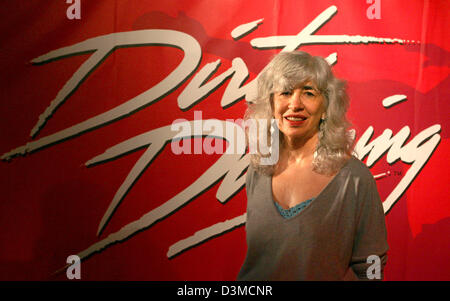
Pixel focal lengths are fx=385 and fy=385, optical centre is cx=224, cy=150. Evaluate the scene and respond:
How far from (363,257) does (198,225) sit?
3.38 ft

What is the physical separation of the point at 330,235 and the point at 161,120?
117cm

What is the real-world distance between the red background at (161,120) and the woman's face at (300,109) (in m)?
0.74

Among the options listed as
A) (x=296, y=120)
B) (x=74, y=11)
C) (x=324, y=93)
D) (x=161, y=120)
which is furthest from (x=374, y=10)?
(x=74, y=11)

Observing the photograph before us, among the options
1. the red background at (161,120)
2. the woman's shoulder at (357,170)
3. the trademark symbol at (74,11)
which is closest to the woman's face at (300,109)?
the woman's shoulder at (357,170)

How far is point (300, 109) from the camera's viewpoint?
137 centimetres

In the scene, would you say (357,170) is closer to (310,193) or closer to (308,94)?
(310,193)

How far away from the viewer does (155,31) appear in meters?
2.09

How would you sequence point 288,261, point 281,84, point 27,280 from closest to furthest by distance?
1. point 288,261
2. point 281,84
3. point 27,280

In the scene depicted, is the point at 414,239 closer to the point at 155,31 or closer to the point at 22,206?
the point at 155,31

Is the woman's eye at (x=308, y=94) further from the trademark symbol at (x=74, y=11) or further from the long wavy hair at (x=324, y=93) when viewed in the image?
the trademark symbol at (x=74, y=11)

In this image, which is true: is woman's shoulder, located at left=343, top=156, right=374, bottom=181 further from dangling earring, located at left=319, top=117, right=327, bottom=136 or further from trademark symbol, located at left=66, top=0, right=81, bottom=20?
trademark symbol, located at left=66, top=0, right=81, bottom=20

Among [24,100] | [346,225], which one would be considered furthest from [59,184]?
[346,225]

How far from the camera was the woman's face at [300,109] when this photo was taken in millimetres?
1374

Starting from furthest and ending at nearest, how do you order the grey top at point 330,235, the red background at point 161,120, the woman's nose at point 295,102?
the red background at point 161,120 → the woman's nose at point 295,102 → the grey top at point 330,235
